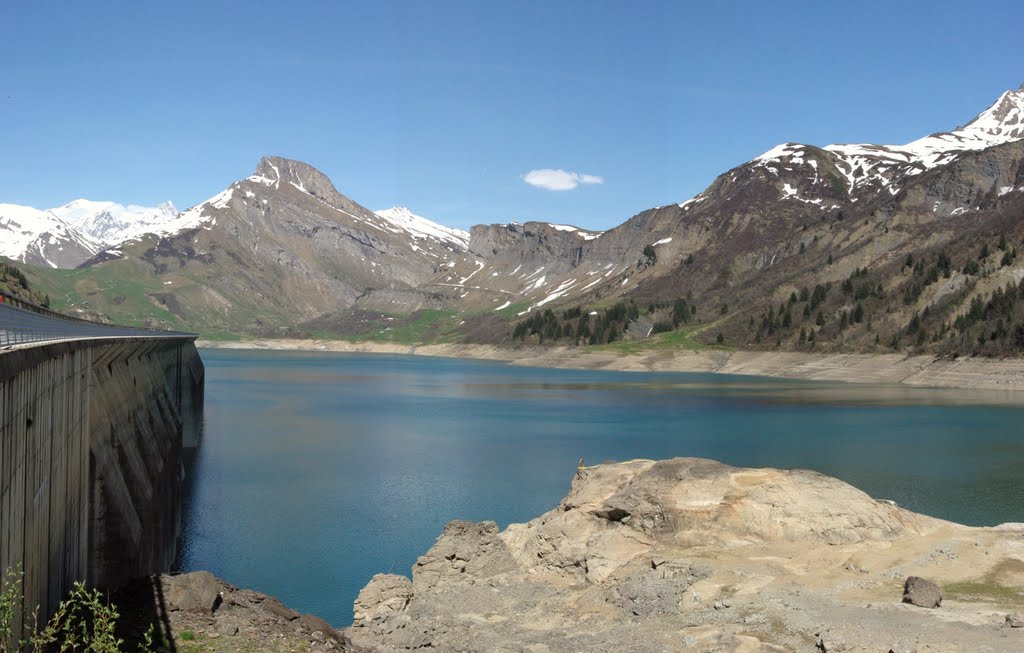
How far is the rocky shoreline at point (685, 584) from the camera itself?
2266 cm

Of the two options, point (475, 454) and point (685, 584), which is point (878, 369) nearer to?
point (475, 454)

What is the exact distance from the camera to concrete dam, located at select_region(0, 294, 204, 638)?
18.3 metres

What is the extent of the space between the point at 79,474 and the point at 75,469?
801mm

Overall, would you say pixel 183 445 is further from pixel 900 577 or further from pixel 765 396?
pixel 765 396

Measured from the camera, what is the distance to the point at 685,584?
27.1m

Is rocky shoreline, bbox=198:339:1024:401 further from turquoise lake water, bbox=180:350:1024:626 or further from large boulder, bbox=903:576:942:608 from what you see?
large boulder, bbox=903:576:942:608

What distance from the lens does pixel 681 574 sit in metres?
27.7

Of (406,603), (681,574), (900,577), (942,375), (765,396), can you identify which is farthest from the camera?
(942,375)

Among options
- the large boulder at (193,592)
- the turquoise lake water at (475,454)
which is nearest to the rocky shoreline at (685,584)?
the large boulder at (193,592)

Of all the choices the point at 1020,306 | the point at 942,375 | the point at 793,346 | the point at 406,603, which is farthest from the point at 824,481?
the point at 793,346

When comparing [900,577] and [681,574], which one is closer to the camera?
[900,577]

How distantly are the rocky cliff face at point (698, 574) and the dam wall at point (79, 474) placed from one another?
884 cm

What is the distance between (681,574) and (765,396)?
106 meters

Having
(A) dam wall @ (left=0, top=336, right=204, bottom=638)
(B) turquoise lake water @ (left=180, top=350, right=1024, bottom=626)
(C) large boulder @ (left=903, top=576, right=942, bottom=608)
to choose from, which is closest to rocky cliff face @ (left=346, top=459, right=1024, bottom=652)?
(C) large boulder @ (left=903, top=576, right=942, bottom=608)
